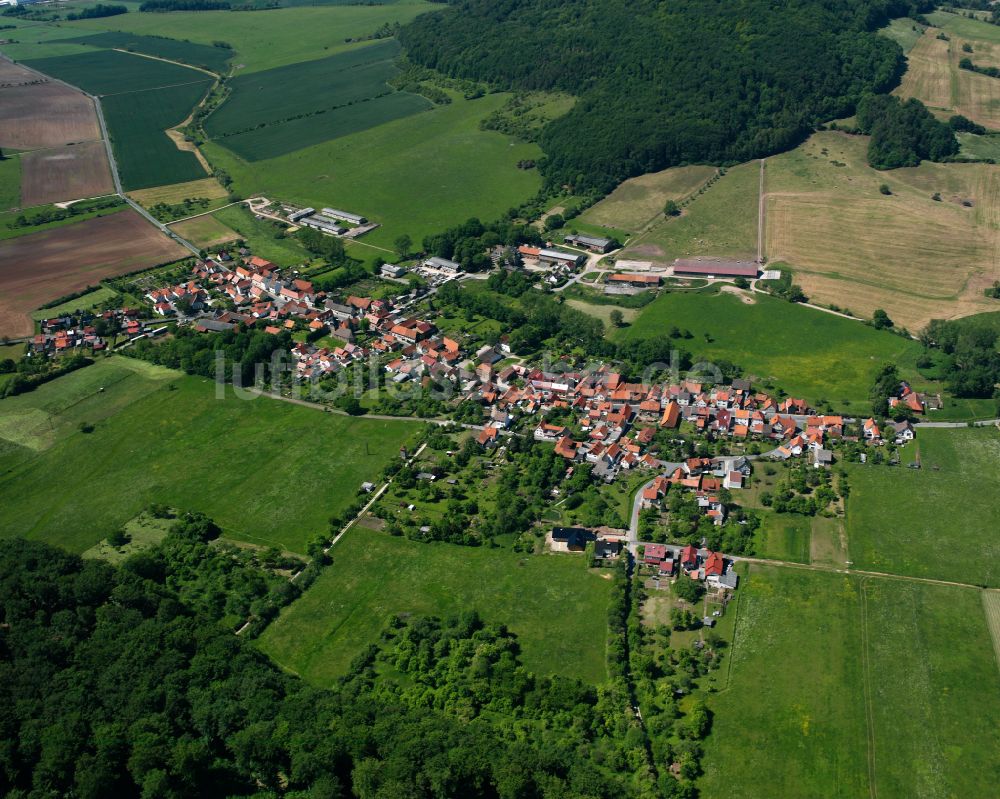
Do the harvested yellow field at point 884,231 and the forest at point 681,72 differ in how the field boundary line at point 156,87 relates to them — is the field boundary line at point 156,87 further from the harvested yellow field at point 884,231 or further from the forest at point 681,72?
the harvested yellow field at point 884,231

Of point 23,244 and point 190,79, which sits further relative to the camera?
point 190,79

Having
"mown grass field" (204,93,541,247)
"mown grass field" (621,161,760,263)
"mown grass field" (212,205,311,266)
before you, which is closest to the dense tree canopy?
"mown grass field" (621,161,760,263)

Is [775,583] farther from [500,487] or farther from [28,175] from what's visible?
[28,175]

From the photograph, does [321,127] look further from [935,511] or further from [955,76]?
[935,511]

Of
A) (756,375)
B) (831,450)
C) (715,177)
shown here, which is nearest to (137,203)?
(715,177)

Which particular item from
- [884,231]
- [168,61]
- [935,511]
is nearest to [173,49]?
[168,61]
